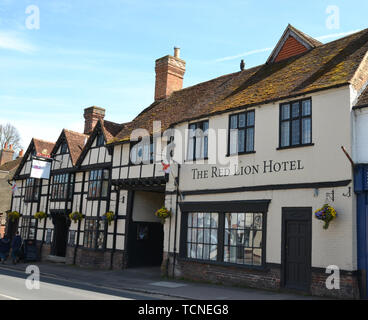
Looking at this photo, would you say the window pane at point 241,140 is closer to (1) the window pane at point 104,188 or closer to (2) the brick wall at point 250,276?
(2) the brick wall at point 250,276

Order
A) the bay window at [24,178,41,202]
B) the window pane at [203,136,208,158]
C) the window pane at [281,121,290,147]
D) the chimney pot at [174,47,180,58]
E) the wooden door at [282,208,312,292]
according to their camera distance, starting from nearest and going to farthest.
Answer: the wooden door at [282,208,312,292]
the window pane at [281,121,290,147]
the window pane at [203,136,208,158]
the chimney pot at [174,47,180,58]
the bay window at [24,178,41,202]

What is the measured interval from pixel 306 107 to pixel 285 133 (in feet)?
3.68

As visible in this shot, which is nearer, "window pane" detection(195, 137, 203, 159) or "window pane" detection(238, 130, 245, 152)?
"window pane" detection(238, 130, 245, 152)

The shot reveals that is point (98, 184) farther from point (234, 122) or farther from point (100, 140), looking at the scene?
point (234, 122)

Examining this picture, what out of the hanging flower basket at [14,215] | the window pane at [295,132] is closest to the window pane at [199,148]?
the window pane at [295,132]

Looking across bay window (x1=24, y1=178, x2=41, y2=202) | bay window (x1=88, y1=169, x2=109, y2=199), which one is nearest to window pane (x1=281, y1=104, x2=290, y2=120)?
bay window (x1=88, y1=169, x2=109, y2=199)

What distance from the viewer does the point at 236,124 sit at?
1573 centimetres

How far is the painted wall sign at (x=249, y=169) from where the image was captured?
13.6m

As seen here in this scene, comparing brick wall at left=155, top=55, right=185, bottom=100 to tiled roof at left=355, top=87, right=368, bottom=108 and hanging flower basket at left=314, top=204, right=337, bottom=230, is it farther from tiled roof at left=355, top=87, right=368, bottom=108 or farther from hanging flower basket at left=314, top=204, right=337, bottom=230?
hanging flower basket at left=314, top=204, right=337, bottom=230

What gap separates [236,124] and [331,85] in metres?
4.04

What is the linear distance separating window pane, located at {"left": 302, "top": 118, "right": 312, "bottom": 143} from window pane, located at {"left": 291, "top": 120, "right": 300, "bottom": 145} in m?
0.21

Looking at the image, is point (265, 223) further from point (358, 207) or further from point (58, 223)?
point (58, 223)

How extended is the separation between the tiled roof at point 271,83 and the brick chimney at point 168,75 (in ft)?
7.20

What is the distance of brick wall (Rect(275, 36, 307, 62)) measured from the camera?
17.7 metres
